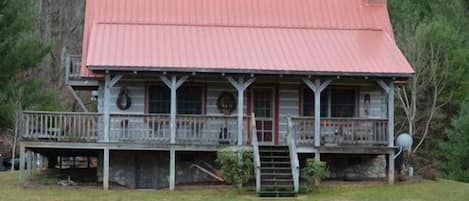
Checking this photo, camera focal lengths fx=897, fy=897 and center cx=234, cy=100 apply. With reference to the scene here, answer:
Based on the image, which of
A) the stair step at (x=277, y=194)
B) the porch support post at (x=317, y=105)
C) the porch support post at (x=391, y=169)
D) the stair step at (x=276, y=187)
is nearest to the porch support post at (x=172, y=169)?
the stair step at (x=276, y=187)

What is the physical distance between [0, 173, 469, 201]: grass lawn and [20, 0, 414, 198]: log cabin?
972mm

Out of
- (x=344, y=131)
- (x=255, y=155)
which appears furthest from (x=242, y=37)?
(x=255, y=155)

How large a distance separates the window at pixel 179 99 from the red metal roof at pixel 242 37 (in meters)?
1.27

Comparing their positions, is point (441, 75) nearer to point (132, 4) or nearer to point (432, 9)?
point (432, 9)

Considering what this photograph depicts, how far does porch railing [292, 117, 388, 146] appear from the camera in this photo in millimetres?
25984

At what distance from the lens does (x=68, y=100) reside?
54.7 m

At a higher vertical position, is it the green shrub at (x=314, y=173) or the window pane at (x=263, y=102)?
the window pane at (x=263, y=102)

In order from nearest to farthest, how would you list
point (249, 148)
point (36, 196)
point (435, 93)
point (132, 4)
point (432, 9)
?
point (36, 196), point (249, 148), point (132, 4), point (435, 93), point (432, 9)

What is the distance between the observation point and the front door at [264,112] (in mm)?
27500

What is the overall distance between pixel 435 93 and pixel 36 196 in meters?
24.5

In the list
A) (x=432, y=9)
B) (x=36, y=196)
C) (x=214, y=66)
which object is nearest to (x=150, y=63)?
(x=214, y=66)

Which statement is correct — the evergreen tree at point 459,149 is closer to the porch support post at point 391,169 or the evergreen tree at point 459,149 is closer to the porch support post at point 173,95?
the porch support post at point 391,169

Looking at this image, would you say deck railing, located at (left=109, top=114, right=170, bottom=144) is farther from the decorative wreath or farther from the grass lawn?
the grass lawn

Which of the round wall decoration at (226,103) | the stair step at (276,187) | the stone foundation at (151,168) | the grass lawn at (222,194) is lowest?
the grass lawn at (222,194)
